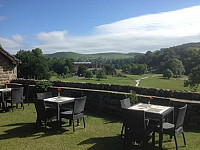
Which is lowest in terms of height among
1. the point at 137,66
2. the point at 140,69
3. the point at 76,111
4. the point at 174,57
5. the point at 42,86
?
the point at 140,69

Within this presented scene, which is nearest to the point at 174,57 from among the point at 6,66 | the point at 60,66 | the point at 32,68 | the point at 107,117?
the point at 60,66

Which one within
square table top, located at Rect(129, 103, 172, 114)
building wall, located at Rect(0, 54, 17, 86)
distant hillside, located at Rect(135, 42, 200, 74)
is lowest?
square table top, located at Rect(129, 103, 172, 114)

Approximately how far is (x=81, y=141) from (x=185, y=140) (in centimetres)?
275

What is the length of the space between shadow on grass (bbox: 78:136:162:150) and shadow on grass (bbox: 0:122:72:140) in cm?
117

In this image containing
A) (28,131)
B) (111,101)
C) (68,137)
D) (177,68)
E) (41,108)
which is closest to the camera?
(68,137)

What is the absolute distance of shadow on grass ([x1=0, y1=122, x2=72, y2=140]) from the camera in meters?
5.51

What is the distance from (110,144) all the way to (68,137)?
3.97 feet

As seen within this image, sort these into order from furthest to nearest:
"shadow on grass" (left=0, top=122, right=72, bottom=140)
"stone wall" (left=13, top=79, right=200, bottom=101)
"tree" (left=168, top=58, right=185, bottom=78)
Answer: "tree" (left=168, top=58, right=185, bottom=78) < "stone wall" (left=13, top=79, right=200, bottom=101) < "shadow on grass" (left=0, top=122, right=72, bottom=140)

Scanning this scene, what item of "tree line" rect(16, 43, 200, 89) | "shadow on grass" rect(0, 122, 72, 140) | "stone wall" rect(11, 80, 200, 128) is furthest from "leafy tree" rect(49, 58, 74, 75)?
"shadow on grass" rect(0, 122, 72, 140)

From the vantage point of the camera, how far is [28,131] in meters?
5.86

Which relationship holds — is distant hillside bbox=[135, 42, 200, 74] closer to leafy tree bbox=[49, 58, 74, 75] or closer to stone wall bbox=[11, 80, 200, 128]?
leafy tree bbox=[49, 58, 74, 75]

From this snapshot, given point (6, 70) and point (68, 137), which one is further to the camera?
point (6, 70)

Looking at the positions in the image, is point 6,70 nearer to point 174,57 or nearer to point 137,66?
point 174,57

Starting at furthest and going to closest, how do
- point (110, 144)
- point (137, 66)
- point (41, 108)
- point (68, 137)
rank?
point (137, 66), point (41, 108), point (68, 137), point (110, 144)
